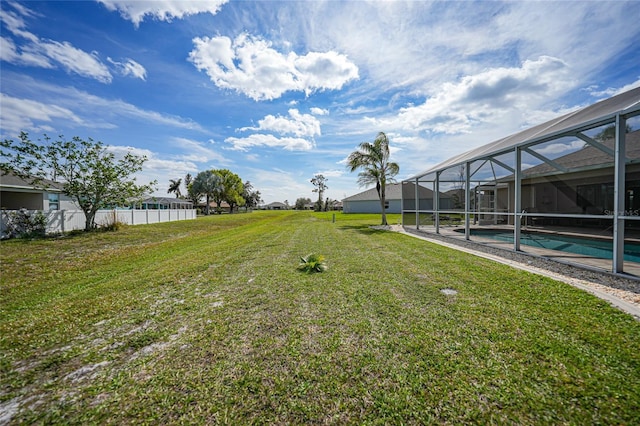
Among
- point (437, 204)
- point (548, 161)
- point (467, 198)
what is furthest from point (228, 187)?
point (548, 161)

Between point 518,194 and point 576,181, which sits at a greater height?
point 576,181

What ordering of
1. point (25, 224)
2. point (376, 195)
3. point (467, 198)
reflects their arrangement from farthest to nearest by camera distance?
point (376, 195), point (25, 224), point (467, 198)

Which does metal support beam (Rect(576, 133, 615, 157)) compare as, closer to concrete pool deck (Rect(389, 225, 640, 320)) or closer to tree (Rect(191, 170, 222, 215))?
concrete pool deck (Rect(389, 225, 640, 320))

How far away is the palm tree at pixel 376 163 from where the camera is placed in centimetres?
1775

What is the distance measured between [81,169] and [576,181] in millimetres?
23460

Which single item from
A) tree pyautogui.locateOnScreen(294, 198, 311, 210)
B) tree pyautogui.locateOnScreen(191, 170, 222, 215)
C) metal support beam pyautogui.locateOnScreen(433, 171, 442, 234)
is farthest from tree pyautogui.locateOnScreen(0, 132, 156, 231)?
tree pyautogui.locateOnScreen(294, 198, 311, 210)

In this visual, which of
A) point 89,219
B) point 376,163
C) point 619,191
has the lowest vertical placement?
point 89,219

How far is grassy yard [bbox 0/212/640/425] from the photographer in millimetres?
1792

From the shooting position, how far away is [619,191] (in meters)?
4.63

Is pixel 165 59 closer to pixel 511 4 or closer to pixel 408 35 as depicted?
pixel 408 35

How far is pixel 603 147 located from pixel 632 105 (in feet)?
5.06

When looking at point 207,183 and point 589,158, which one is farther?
point 207,183

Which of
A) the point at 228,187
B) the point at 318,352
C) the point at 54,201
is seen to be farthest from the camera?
the point at 228,187

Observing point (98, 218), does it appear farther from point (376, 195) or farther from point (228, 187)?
point (228, 187)
